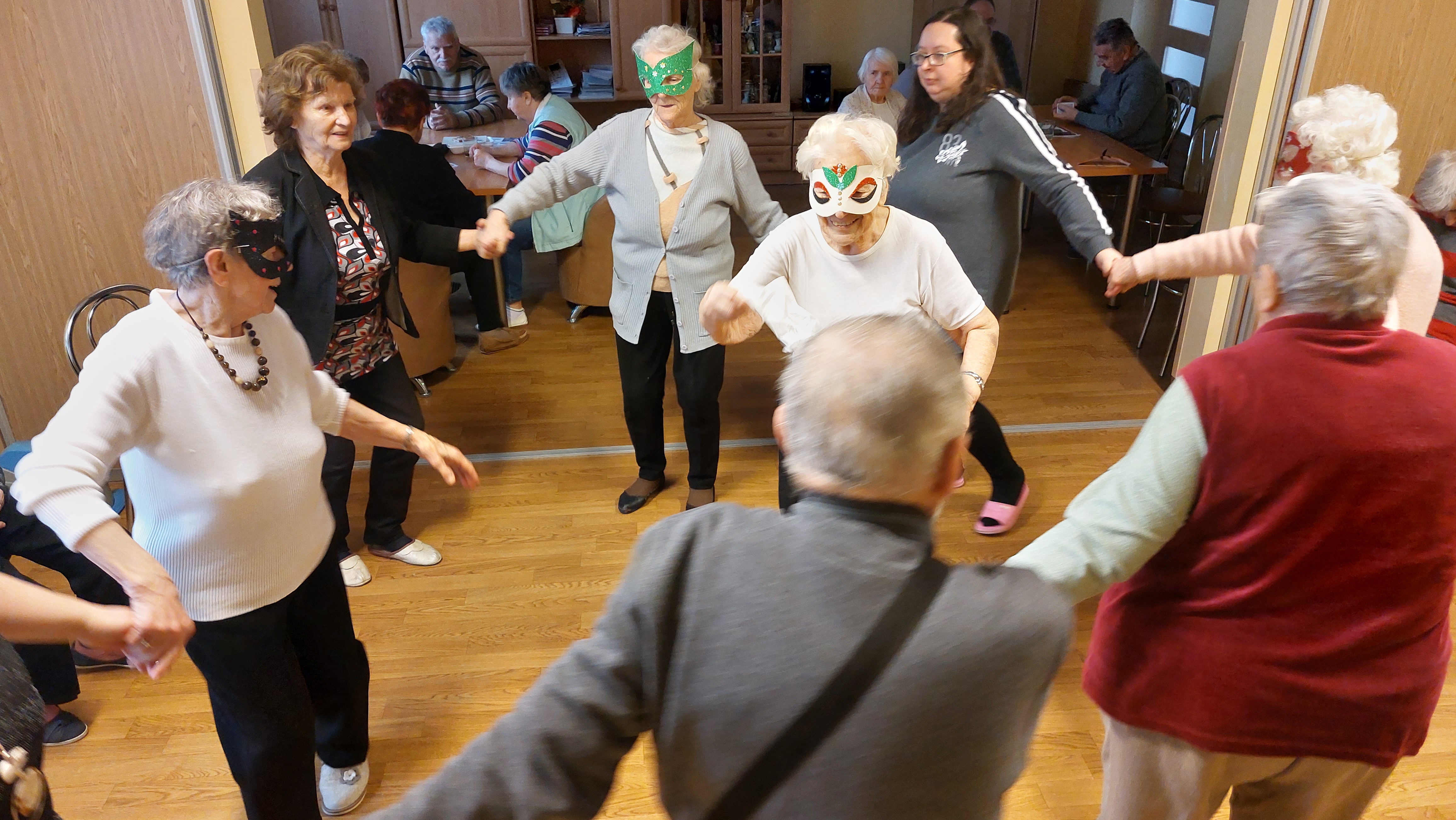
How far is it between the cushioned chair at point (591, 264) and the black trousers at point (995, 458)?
191 cm

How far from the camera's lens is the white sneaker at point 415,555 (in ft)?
10.4

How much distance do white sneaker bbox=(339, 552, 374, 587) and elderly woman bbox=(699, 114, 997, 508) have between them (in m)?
1.51

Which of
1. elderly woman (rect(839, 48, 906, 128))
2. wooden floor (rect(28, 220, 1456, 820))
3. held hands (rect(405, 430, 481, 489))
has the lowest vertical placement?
wooden floor (rect(28, 220, 1456, 820))

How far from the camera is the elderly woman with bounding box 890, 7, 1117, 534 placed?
2.72 metres

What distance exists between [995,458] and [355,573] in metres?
2.09

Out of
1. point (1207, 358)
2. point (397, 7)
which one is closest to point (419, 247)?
point (1207, 358)

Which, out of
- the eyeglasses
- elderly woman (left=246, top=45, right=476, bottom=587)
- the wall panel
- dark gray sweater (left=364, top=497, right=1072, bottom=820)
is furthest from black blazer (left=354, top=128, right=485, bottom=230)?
dark gray sweater (left=364, top=497, right=1072, bottom=820)

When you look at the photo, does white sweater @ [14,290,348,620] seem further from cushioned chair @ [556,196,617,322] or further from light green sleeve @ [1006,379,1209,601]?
cushioned chair @ [556,196,617,322]

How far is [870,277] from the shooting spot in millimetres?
2354

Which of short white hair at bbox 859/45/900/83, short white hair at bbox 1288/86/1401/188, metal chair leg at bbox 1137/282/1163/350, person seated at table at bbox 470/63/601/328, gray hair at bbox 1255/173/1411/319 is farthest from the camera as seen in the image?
short white hair at bbox 859/45/900/83

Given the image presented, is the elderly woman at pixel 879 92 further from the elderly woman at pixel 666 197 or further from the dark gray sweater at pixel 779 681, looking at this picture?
the dark gray sweater at pixel 779 681

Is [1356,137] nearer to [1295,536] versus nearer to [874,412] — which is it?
[1295,536]

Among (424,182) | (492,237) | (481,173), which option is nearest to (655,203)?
(492,237)

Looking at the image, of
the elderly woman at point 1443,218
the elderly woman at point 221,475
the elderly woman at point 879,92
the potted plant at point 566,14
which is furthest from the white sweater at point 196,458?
the potted plant at point 566,14
